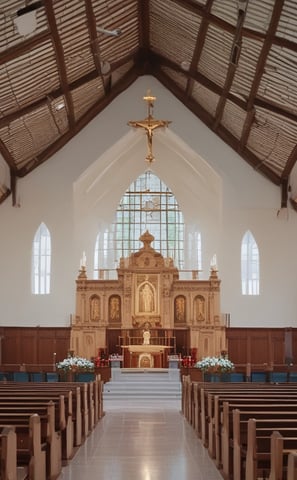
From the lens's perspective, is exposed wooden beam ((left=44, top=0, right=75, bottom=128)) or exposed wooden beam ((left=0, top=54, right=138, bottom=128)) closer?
exposed wooden beam ((left=44, top=0, right=75, bottom=128))

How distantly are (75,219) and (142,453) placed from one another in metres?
19.9

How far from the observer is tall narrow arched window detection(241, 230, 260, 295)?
29.5m

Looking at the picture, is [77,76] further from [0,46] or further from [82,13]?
[0,46]

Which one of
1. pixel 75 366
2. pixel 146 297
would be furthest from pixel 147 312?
pixel 75 366

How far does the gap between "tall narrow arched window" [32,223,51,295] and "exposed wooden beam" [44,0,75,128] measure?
4405 mm

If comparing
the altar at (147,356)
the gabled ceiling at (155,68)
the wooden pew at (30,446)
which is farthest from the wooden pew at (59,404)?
the altar at (147,356)

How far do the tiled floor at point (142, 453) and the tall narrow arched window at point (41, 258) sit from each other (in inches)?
530

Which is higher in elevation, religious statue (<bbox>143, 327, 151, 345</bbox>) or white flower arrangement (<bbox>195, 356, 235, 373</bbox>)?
religious statue (<bbox>143, 327, 151, 345</bbox>)

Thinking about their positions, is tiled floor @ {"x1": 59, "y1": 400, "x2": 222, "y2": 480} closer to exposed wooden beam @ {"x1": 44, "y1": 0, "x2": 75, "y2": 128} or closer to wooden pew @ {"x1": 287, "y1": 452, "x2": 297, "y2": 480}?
wooden pew @ {"x1": 287, "y1": 452, "x2": 297, "y2": 480}

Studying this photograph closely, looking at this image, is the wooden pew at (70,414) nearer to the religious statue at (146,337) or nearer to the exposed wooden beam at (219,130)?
the religious statue at (146,337)

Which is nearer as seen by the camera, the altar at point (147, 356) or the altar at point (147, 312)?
the altar at point (147, 356)

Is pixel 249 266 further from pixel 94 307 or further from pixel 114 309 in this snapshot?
pixel 94 307

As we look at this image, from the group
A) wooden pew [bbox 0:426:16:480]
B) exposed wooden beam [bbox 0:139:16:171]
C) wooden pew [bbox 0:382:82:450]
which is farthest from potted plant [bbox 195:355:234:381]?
wooden pew [bbox 0:426:16:480]

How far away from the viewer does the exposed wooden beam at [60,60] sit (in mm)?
20219
